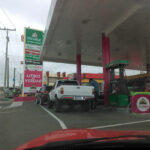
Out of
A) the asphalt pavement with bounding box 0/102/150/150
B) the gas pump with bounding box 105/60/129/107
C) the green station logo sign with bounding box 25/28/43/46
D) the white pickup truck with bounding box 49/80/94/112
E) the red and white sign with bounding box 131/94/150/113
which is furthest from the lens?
the green station logo sign with bounding box 25/28/43/46

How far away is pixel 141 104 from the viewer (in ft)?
30.2

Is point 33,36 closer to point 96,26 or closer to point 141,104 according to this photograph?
point 96,26

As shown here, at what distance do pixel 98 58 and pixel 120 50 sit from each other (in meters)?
4.30

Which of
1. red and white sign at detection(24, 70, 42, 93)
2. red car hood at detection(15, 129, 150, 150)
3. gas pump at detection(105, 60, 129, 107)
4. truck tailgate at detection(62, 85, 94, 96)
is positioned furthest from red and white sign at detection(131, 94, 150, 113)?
red and white sign at detection(24, 70, 42, 93)

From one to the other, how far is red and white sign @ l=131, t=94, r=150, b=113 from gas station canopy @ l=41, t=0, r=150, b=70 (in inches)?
210

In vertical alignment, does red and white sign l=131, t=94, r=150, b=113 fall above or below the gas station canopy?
below

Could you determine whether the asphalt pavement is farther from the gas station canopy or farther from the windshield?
the gas station canopy

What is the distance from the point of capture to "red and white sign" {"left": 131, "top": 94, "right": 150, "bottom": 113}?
360 inches

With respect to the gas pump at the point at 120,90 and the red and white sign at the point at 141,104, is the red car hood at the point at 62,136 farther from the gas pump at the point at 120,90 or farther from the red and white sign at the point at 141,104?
the gas pump at the point at 120,90

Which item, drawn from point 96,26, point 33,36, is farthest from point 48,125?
point 33,36

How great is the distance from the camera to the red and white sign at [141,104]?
30.0 feet

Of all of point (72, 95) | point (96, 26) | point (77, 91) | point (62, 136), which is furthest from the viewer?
point (96, 26)

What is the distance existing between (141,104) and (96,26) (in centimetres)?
683

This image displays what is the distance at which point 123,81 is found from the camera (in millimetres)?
11625
